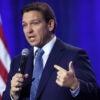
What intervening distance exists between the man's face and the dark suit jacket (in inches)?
3.7

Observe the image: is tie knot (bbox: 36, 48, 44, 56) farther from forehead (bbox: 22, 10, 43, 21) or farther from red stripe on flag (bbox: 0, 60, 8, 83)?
red stripe on flag (bbox: 0, 60, 8, 83)

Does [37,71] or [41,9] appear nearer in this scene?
[37,71]

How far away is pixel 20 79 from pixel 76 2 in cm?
152

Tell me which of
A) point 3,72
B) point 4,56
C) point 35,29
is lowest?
point 3,72

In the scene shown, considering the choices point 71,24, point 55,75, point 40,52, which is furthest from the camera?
point 71,24

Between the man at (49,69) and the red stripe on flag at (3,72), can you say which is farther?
the red stripe on flag at (3,72)

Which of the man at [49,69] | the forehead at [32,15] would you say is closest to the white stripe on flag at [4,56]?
the man at [49,69]

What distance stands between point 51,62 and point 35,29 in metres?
0.21

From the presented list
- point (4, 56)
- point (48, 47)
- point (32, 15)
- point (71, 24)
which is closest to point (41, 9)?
point (32, 15)

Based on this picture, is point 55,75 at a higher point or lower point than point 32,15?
lower

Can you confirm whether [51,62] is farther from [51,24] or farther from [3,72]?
[3,72]

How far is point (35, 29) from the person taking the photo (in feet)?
6.32

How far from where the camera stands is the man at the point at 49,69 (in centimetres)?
168

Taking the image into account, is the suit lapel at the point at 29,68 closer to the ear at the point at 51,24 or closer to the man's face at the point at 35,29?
the man's face at the point at 35,29
